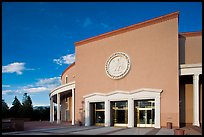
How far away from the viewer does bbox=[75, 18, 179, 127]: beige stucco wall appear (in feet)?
83.2

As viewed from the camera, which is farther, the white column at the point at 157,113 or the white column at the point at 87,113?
the white column at the point at 87,113

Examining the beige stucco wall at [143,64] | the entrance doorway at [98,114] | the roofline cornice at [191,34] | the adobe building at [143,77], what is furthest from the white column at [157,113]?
the roofline cornice at [191,34]

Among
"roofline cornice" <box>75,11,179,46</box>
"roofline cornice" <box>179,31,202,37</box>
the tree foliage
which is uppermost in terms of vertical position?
"roofline cornice" <box>75,11,179,46</box>

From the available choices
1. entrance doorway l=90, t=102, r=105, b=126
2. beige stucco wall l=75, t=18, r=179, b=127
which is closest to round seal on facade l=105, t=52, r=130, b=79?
beige stucco wall l=75, t=18, r=179, b=127

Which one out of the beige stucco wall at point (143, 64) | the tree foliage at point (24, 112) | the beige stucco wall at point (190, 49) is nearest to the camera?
the beige stucco wall at point (143, 64)

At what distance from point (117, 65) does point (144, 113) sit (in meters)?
6.78

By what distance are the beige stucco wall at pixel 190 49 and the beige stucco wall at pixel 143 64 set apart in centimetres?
308

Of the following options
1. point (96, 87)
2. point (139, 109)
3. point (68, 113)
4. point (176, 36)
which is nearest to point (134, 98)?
point (139, 109)

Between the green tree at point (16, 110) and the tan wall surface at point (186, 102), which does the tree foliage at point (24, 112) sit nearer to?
the green tree at point (16, 110)

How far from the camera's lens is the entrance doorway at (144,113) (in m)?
26.7

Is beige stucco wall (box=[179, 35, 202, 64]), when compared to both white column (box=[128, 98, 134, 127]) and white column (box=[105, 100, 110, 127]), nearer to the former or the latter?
white column (box=[128, 98, 134, 127])

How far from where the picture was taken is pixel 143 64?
27672 millimetres

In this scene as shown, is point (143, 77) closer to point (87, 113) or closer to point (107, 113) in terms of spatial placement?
point (107, 113)

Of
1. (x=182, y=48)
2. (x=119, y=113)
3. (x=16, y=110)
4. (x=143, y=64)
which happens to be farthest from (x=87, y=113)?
(x=16, y=110)
